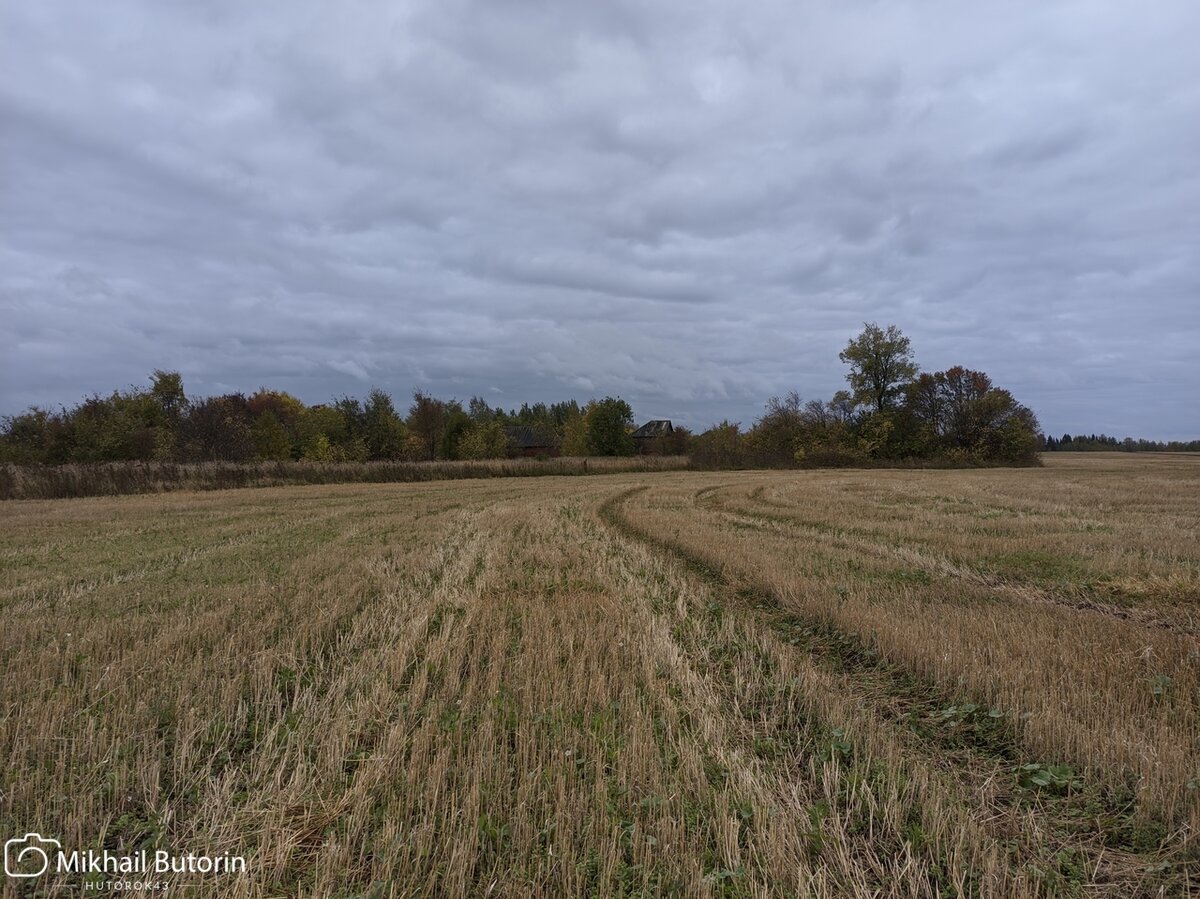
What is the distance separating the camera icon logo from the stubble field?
113 millimetres

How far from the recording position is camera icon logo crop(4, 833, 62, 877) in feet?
9.57

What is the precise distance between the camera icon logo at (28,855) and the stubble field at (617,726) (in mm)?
113

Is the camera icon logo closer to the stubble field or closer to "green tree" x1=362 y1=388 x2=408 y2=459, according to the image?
the stubble field

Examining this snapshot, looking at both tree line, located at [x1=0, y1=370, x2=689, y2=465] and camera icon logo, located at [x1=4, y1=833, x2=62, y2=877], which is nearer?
camera icon logo, located at [x1=4, y1=833, x2=62, y2=877]

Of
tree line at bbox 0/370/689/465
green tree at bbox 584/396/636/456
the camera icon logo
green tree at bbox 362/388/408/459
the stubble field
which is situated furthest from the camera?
green tree at bbox 584/396/636/456

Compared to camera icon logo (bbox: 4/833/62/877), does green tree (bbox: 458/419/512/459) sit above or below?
above

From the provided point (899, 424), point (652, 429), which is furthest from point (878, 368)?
point (652, 429)

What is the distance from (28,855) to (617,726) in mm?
3732

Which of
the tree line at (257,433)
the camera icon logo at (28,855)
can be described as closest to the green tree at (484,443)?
the tree line at (257,433)

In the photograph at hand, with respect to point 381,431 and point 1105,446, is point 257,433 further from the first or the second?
point 1105,446

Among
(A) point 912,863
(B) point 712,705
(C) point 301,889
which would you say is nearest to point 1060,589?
(B) point 712,705

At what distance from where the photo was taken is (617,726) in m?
4.55

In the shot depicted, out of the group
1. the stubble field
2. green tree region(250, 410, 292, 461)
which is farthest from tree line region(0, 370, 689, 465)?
the stubble field

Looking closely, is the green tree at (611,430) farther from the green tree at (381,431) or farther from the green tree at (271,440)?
the green tree at (271,440)
